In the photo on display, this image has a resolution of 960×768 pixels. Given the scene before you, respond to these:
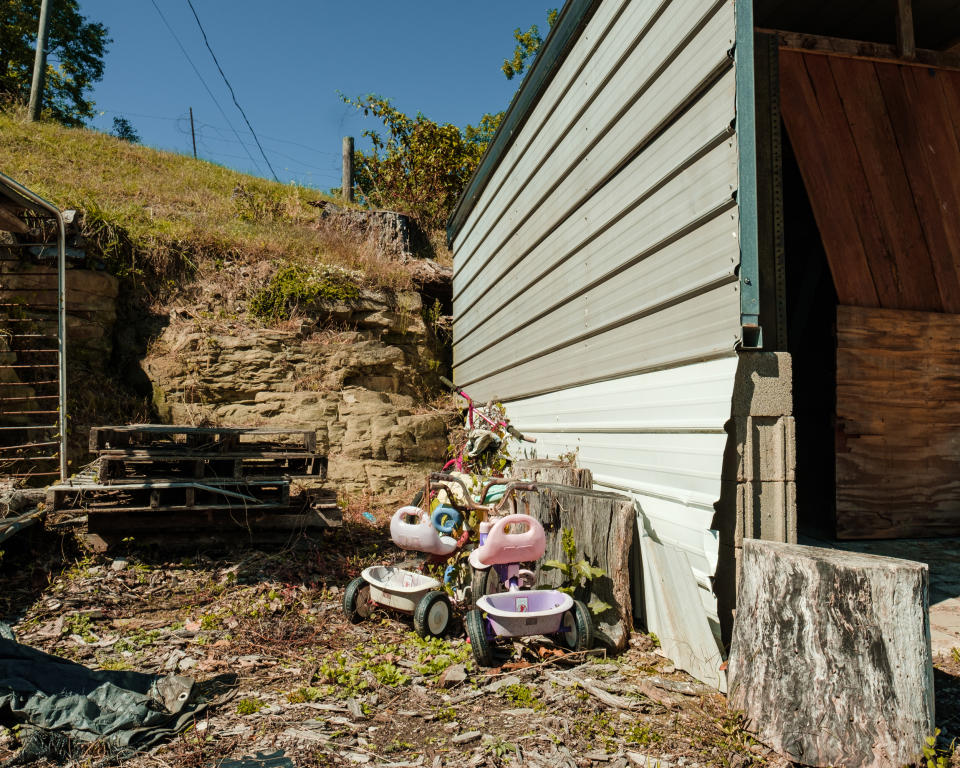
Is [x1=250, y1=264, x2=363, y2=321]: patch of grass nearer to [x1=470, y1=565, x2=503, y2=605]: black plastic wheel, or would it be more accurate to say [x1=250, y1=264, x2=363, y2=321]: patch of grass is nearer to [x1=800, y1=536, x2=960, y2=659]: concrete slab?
[x1=470, y1=565, x2=503, y2=605]: black plastic wheel

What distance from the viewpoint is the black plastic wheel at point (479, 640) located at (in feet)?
9.71

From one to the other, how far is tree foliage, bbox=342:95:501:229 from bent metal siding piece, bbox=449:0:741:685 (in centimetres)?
879

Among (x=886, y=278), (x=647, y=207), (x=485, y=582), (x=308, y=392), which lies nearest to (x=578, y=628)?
(x=485, y=582)

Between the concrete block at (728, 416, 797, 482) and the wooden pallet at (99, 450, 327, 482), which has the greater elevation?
A: the concrete block at (728, 416, 797, 482)

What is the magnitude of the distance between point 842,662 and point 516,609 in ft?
4.88

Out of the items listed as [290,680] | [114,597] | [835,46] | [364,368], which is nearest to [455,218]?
[364,368]

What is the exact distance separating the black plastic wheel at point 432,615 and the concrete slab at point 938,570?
7.85 feet

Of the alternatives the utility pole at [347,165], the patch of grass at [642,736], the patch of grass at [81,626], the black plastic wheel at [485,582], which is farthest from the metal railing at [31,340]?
the utility pole at [347,165]

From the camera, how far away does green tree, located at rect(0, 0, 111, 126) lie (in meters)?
21.1

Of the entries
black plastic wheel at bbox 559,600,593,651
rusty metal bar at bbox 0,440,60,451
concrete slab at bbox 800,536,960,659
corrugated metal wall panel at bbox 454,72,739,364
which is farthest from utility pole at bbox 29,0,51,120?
concrete slab at bbox 800,536,960,659

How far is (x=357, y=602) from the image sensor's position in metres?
3.69

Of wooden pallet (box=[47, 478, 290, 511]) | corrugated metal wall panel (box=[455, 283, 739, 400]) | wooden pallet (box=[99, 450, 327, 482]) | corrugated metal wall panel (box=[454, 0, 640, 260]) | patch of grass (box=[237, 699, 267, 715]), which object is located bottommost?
patch of grass (box=[237, 699, 267, 715])

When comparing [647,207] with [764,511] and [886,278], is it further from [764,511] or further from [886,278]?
[886,278]

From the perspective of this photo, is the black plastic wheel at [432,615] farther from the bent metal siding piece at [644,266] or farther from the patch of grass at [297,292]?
the patch of grass at [297,292]
